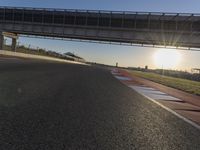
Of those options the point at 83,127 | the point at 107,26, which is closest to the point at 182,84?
the point at 83,127

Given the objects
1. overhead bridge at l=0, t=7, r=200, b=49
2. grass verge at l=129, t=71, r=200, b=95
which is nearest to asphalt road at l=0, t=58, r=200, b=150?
grass verge at l=129, t=71, r=200, b=95

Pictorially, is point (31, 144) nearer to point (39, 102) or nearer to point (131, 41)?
point (39, 102)

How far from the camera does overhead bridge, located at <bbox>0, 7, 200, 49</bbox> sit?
168ft

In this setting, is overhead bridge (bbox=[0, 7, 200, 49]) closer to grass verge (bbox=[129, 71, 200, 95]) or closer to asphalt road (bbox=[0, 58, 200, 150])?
grass verge (bbox=[129, 71, 200, 95])

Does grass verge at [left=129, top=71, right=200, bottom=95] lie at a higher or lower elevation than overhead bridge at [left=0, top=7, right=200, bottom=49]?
lower

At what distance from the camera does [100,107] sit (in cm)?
826

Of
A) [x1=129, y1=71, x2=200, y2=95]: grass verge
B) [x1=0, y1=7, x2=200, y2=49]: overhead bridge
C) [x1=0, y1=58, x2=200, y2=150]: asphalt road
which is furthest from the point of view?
[x1=0, y1=7, x2=200, y2=49]: overhead bridge

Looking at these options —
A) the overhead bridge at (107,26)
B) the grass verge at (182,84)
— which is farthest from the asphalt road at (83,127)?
the overhead bridge at (107,26)

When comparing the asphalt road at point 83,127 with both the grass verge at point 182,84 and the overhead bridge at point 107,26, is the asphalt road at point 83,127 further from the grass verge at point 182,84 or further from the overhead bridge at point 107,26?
the overhead bridge at point 107,26

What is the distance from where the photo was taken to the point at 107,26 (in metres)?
57.2

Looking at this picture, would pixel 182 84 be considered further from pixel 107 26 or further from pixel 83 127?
pixel 107 26

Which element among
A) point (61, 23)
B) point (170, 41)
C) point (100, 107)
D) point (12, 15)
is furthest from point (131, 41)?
point (100, 107)

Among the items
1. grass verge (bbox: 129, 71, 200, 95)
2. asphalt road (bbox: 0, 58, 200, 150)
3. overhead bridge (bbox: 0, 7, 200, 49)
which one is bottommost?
grass verge (bbox: 129, 71, 200, 95)

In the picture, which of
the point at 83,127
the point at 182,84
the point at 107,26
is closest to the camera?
the point at 83,127
